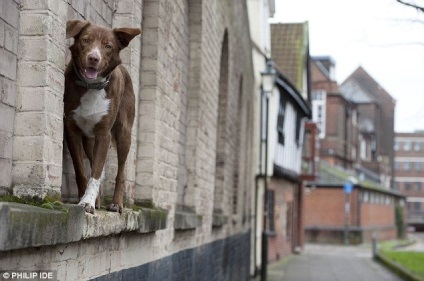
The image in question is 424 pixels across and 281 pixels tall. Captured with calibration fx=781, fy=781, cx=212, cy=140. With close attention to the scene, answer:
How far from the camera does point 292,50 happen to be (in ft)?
102

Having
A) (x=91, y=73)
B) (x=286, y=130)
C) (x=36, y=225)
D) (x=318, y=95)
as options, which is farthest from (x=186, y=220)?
(x=318, y=95)

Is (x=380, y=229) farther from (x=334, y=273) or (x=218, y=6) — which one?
(x=218, y=6)

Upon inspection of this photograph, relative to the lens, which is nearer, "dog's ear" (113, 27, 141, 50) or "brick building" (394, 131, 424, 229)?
"dog's ear" (113, 27, 141, 50)

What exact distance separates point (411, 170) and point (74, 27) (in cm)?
10394

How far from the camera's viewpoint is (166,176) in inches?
A: 336

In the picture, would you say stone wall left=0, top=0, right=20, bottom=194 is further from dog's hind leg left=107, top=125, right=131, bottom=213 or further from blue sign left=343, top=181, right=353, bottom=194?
blue sign left=343, top=181, right=353, bottom=194

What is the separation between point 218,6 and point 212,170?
2605 mm

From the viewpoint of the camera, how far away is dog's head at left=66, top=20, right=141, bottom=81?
4.92 m

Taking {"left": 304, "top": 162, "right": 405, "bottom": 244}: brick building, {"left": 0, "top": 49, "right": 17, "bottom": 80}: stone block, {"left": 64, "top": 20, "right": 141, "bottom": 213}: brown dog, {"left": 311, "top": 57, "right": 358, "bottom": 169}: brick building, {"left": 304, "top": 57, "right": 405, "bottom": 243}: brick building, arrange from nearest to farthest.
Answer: {"left": 0, "top": 49, "right": 17, "bottom": 80}: stone block → {"left": 64, "top": 20, "right": 141, "bottom": 213}: brown dog → {"left": 304, "top": 162, "right": 405, "bottom": 244}: brick building → {"left": 304, "top": 57, "right": 405, "bottom": 243}: brick building → {"left": 311, "top": 57, "right": 358, "bottom": 169}: brick building

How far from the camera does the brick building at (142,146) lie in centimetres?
446

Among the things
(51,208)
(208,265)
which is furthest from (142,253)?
(208,265)

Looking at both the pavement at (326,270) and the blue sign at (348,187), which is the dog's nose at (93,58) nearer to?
the pavement at (326,270)

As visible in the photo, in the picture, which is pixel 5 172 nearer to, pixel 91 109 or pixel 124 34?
pixel 91 109

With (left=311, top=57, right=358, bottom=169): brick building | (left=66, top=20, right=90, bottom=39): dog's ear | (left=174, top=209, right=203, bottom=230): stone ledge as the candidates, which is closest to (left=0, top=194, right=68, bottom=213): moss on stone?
(left=66, top=20, right=90, bottom=39): dog's ear
